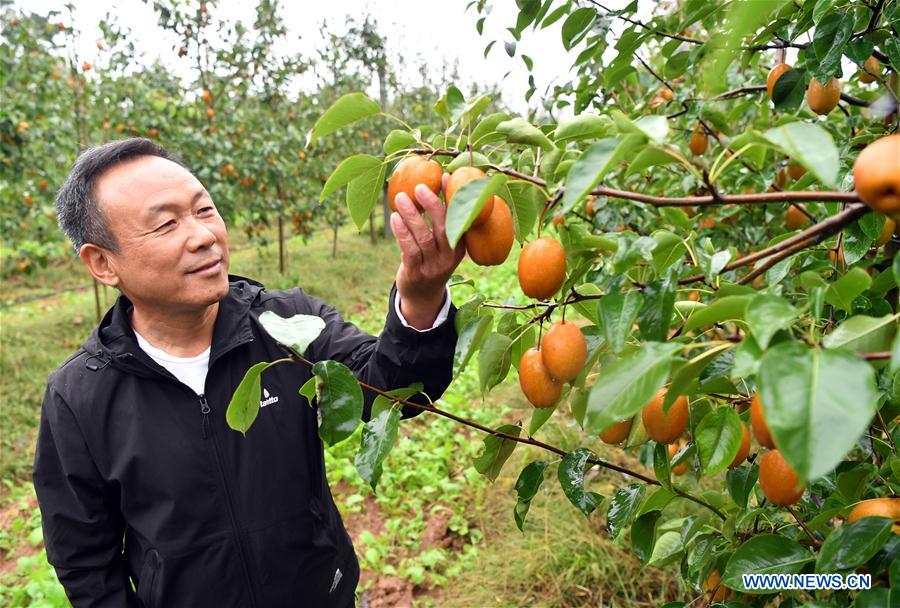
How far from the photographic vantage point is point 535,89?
1.90 meters

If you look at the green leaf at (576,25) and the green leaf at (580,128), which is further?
the green leaf at (576,25)

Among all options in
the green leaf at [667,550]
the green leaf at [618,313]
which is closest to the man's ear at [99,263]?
the green leaf at [618,313]

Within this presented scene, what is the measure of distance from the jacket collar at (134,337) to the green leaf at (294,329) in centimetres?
72

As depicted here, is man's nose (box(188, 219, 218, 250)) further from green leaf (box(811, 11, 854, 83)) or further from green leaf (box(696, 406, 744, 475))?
green leaf (box(811, 11, 854, 83))

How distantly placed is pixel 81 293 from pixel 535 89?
8391 mm

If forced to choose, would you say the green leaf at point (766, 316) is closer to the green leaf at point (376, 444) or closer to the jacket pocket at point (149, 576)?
the green leaf at point (376, 444)

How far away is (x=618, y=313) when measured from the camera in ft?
2.10

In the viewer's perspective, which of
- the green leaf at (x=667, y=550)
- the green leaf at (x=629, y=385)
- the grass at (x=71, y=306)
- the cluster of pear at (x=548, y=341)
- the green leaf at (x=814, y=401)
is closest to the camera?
the green leaf at (x=814, y=401)

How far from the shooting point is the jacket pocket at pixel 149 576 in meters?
1.40

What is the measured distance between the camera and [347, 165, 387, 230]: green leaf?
0.83 metres

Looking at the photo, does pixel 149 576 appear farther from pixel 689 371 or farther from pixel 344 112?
pixel 689 371

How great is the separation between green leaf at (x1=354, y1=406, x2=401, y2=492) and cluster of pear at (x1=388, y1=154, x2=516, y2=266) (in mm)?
255

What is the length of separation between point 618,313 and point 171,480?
1.18 meters

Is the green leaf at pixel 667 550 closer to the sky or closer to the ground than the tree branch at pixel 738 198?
closer to the ground
